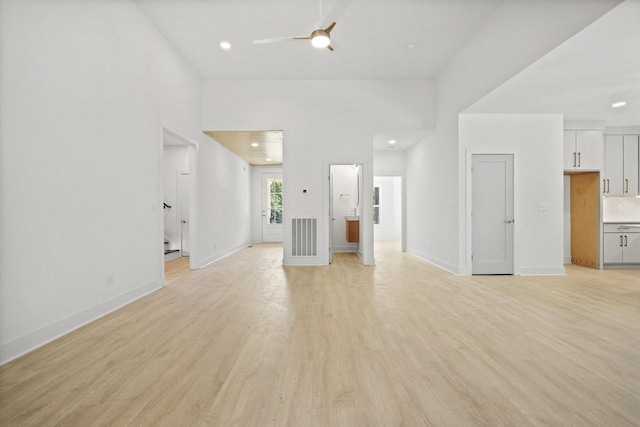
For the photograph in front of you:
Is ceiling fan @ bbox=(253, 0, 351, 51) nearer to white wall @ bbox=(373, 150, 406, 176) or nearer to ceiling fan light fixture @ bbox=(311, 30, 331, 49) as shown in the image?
ceiling fan light fixture @ bbox=(311, 30, 331, 49)

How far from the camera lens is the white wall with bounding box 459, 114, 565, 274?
4.84 meters

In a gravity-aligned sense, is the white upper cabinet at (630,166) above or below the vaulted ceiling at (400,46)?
below

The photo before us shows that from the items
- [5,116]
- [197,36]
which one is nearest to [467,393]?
[5,116]

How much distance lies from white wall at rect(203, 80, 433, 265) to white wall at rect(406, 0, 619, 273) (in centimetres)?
77

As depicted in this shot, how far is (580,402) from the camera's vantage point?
162 centimetres

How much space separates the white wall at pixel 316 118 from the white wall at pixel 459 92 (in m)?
0.77

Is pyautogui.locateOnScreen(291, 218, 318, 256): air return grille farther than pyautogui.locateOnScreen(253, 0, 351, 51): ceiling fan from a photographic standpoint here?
Yes

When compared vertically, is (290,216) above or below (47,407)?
above

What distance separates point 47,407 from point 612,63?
18.3 feet

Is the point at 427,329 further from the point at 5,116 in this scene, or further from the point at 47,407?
the point at 5,116

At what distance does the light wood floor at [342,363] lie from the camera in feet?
5.05

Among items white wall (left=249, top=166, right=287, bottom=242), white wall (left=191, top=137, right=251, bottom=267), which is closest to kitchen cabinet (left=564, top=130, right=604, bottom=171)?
white wall (left=191, top=137, right=251, bottom=267)

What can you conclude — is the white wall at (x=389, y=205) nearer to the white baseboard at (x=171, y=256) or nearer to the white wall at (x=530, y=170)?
the white wall at (x=530, y=170)

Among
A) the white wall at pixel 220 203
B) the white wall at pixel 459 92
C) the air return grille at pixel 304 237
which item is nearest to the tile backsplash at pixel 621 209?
the white wall at pixel 459 92
